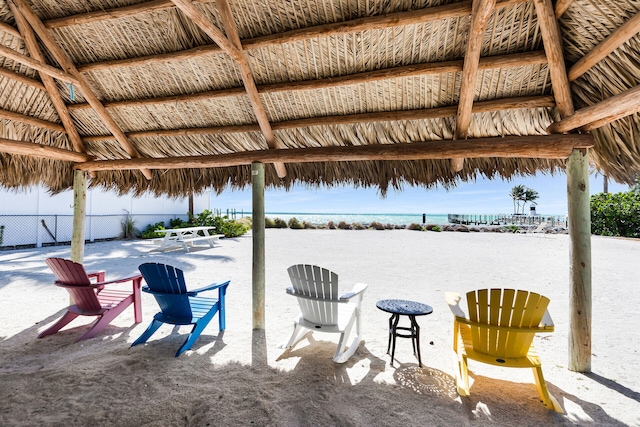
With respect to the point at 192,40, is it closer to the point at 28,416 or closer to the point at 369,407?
the point at 28,416

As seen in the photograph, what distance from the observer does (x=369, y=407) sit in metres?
2.22

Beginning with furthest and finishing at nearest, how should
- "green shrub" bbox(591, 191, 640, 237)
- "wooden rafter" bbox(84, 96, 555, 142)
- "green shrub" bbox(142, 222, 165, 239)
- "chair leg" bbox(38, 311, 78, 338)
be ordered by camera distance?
"green shrub" bbox(142, 222, 165, 239) < "green shrub" bbox(591, 191, 640, 237) < "chair leg" bbox(38, 311, 78, 338) < "wooden rafter" bbox(84, 96, 555, 142)

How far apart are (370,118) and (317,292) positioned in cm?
200

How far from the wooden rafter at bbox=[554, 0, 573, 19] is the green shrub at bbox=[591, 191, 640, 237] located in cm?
1511

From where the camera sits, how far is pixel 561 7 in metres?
2.26

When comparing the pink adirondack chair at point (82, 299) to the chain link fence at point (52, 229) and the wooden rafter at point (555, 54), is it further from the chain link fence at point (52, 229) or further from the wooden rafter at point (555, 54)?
the chain link fence at point (52, 229)

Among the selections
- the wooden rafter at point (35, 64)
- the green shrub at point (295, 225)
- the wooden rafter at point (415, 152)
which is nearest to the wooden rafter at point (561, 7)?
the wooden rafter at point (415, 152)

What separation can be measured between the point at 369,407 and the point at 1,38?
16.7ft

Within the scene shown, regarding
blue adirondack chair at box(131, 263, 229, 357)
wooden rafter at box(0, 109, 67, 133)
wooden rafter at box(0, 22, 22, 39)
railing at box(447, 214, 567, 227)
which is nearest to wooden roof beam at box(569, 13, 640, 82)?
blue adirondack chair at box(131, 263, 229, 357)

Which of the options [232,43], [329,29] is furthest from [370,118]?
[232,43]

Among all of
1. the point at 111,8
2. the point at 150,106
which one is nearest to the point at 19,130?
the point at 150,106

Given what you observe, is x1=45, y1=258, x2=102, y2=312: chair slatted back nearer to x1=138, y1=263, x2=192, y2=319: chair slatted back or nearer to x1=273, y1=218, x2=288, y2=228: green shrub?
x1=138, y1=263, x2=192, y2=319: chair slatted back

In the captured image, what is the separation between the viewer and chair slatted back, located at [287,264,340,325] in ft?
9.30

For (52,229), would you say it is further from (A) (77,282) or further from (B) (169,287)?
(B) (169,287)
